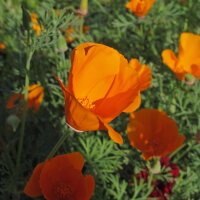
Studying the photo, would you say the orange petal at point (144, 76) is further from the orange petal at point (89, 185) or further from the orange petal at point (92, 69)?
the orange petal at point (89, 185)

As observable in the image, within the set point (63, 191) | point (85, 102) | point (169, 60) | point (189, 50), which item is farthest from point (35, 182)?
point (189, 50)

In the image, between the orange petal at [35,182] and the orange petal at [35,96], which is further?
Result: the orange petal at [35,96]

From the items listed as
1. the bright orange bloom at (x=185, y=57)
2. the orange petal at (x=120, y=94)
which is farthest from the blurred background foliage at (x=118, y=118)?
the orange petal at (x=120, y=94)

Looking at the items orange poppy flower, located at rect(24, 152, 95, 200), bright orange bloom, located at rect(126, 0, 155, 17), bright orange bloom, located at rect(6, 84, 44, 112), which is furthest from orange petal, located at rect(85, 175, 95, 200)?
bright orange bloom, located at rect(126, 0, 155, 17)

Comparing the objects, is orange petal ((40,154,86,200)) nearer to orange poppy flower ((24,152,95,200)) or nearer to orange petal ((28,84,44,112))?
orange poppy flower ((24,152,95,200))

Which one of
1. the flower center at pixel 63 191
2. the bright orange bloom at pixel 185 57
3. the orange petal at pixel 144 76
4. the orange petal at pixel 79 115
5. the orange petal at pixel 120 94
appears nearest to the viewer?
the orange petal at pixel 79 115

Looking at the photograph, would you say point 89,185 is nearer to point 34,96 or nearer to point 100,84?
point 100,84

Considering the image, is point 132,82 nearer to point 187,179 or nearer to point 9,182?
point 9,182
